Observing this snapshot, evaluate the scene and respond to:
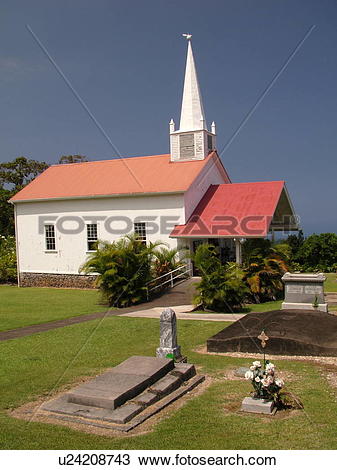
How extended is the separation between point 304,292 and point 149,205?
12.0m

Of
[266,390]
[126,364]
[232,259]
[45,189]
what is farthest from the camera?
[45,189]

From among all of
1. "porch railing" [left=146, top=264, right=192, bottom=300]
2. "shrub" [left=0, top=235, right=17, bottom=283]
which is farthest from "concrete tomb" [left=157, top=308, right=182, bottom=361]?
"shrub" [left=0, top=235, right=17, bottom=283]

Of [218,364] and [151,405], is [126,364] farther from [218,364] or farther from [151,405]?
[218,364]

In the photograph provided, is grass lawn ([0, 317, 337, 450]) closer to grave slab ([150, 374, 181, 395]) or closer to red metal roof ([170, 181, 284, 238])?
grave slab ([150, 374, 181, 395])

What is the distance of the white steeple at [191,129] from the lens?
1077 inches

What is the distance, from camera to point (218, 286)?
56.6 feet

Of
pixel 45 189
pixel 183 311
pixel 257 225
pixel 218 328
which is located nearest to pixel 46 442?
pixel 218 328

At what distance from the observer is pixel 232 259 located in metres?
27.1

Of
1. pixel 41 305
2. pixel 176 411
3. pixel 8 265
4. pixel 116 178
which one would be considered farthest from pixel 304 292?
pixel 8 265

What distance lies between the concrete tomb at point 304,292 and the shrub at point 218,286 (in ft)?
7.03

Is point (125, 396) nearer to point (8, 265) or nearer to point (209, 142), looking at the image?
point (209, 142)

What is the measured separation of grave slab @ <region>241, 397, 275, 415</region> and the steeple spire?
22299 mm

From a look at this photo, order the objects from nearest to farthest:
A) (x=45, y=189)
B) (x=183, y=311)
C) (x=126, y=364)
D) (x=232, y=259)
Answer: (x=126, y=364) → (x=183, y=311) → (x=232, y=259) → (x=45, y=189)
